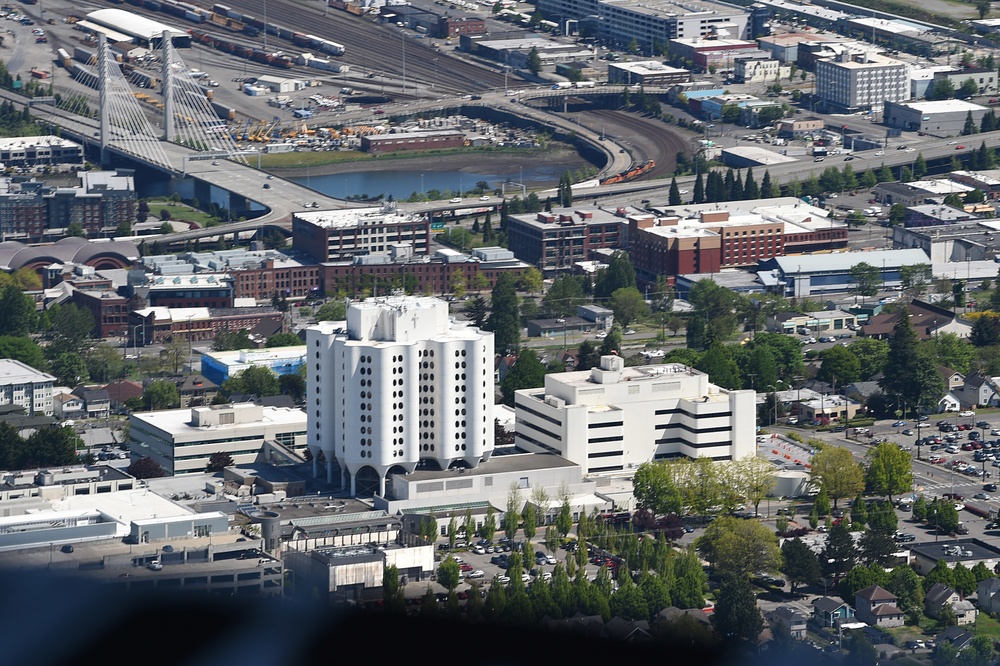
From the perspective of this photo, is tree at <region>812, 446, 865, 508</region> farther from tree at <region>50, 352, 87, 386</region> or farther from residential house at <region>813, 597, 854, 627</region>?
tree at <region>50, 352, 87, 386</region>

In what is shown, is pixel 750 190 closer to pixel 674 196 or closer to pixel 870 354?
pixel 674 196

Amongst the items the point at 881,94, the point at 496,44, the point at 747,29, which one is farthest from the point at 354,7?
the point at 881,94

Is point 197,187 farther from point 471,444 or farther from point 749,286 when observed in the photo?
point 471,444

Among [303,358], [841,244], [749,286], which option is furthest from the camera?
[841,244]

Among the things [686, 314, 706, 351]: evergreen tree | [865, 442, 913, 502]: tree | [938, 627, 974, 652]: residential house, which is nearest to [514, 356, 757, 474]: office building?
[865, 442, 913, 502]: tree

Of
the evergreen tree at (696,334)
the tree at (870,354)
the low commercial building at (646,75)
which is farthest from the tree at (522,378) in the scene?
the low commercial building at (646,75)

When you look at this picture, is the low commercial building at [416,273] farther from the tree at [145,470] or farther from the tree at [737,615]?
the tree at [737,615]
